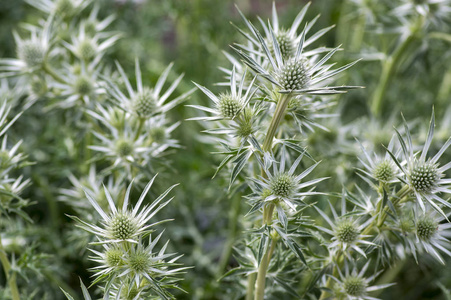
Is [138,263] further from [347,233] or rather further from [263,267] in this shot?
[347,233]

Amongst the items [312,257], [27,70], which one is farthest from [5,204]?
[312,257]

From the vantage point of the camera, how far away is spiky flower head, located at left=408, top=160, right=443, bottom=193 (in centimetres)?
79

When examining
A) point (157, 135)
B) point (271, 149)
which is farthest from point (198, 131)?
point (271, 149)

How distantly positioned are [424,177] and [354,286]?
0.24 meters

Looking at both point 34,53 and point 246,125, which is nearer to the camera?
point 246,125

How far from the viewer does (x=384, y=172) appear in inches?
33.4

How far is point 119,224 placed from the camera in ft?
2.58

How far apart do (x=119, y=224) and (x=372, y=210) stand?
46 cm

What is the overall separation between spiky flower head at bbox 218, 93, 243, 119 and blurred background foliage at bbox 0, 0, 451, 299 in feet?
1.14

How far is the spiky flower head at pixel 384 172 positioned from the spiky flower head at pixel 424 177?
0.05 m

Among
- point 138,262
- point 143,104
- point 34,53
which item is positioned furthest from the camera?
point 34,53

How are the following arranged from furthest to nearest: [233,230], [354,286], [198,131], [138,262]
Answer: [198,131], [233,230], [354,286], [138,262]

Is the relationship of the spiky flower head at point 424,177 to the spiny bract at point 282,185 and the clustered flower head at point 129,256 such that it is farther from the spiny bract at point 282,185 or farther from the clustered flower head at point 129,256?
the clustered flower head at point 129,256

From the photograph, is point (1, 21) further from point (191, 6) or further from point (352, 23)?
point (352, 23)
